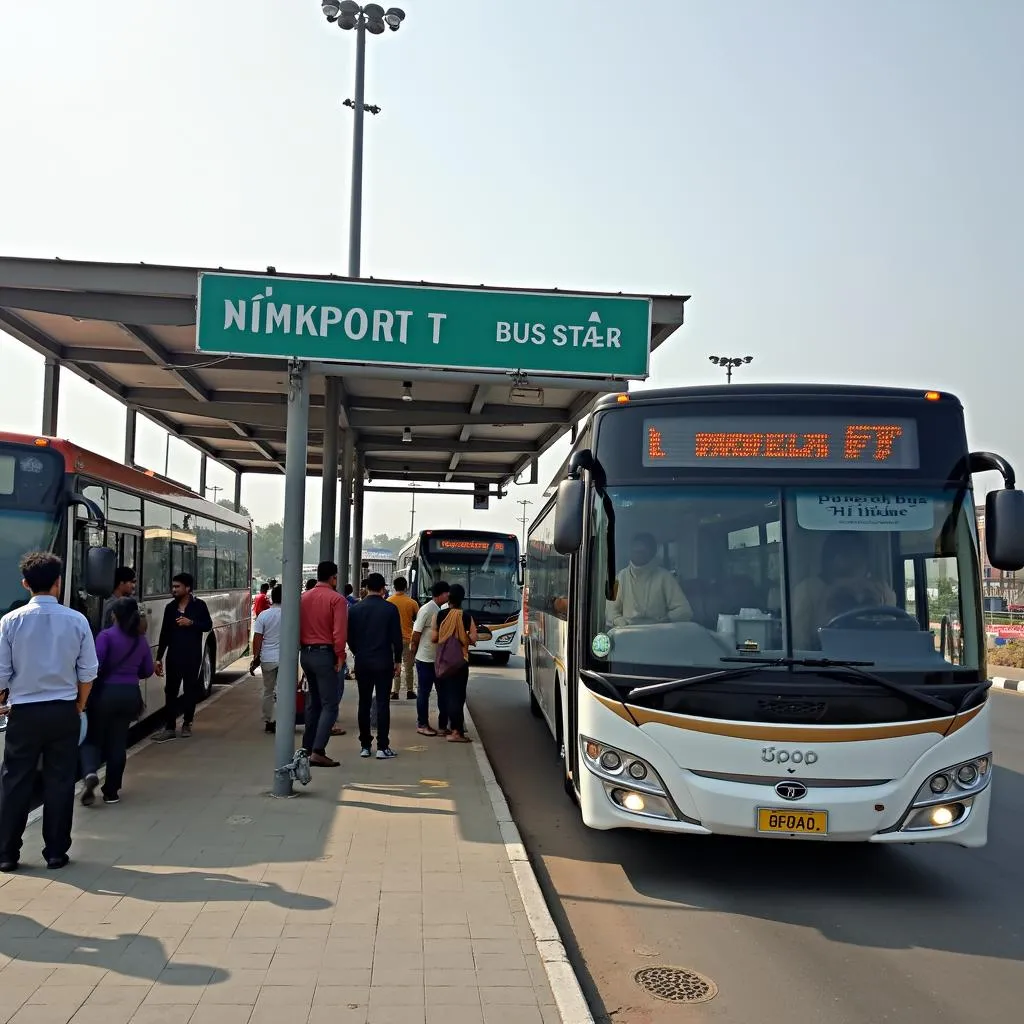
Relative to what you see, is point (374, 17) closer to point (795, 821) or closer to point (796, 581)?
point (796, 581)

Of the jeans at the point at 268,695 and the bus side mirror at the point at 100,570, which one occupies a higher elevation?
the bus side mirror at the point at 100,570

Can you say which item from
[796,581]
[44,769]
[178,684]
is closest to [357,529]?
[178,684]

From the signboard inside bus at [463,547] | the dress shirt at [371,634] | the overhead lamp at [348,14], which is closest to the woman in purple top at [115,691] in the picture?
the dress shirt at [371,634]

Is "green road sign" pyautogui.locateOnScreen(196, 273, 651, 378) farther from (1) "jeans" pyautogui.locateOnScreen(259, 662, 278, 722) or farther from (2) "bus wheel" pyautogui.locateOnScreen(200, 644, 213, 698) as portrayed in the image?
(2) "bus wheel" pyautogui.locateOnScreen(200, 644, 213, 698)

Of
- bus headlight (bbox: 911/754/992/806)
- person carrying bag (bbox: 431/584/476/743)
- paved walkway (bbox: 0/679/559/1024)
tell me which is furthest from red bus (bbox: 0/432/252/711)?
bus headlight (bbox: 911/754/992/806)

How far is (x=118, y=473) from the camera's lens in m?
11.0

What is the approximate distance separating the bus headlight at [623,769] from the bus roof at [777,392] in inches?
91.5

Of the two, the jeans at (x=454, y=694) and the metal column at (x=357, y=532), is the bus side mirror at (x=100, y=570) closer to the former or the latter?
the jeans at (x=454, y=694)

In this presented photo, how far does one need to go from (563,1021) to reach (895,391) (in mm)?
4541

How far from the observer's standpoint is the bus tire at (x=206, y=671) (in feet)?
49.1

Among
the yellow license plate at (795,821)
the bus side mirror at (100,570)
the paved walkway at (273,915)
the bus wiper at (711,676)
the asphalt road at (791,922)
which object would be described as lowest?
the asphalt road at (791,922)

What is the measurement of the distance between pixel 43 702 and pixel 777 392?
16.7ft

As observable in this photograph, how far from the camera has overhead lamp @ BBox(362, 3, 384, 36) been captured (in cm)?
1566

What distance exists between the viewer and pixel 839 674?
20.3ft
